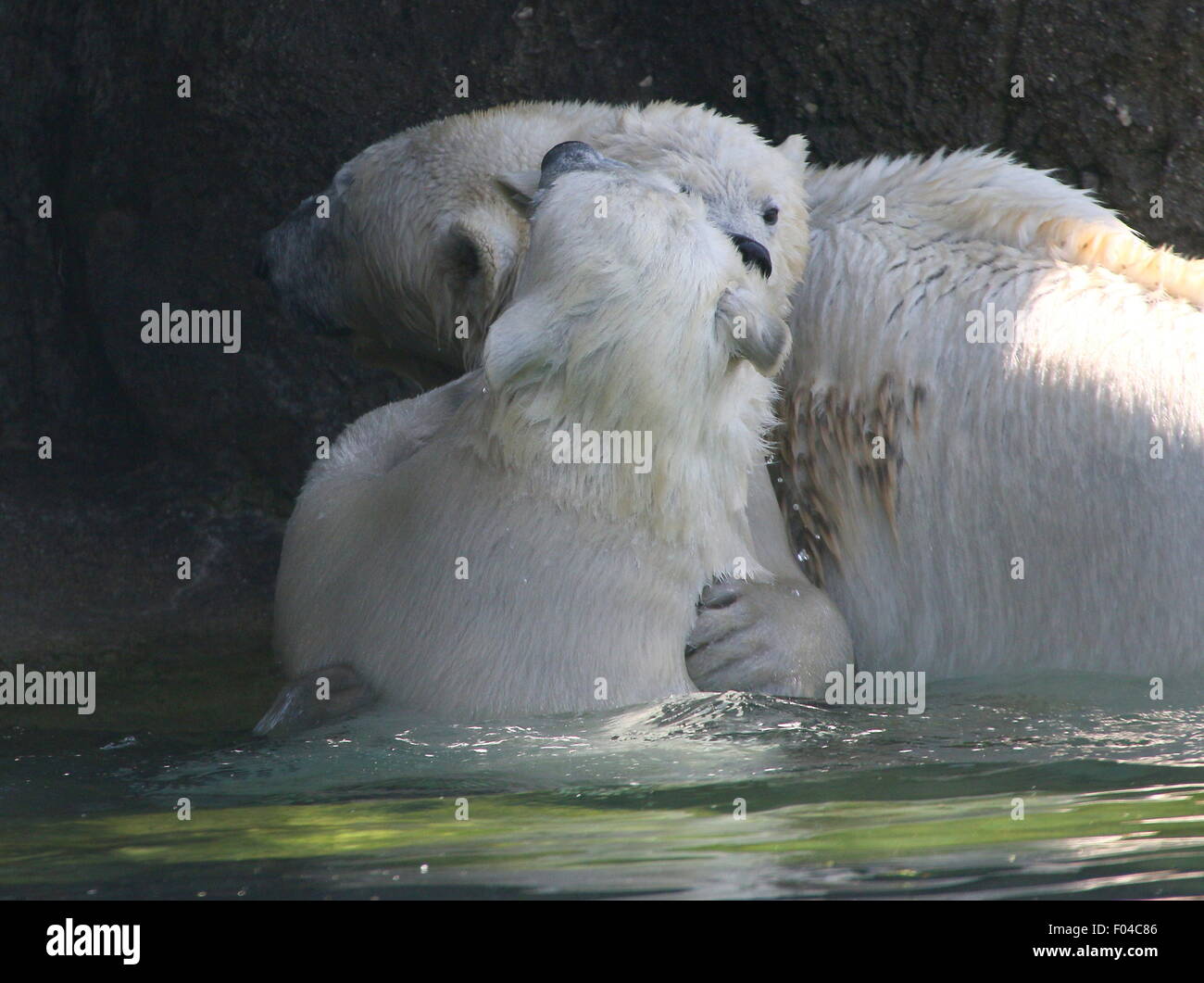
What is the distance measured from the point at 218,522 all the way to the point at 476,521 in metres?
2.30

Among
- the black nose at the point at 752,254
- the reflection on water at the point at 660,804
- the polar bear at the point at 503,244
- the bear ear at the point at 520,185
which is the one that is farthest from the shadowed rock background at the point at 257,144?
the black nose at the point at 752,254

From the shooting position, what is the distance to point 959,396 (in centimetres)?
353

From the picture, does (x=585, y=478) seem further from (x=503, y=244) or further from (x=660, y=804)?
(x=503, y=244)

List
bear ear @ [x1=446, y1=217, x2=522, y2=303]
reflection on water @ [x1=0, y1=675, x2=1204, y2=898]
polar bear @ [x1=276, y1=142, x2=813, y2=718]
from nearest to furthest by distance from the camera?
reflection on water @ [x1=0, y1=675, x2=1204, y2=898] → polar bear @ [x1=276, y1=142, x2=813, y2=718] → bear ear @ [x1=446, y1=217, x2=522, y2=303]

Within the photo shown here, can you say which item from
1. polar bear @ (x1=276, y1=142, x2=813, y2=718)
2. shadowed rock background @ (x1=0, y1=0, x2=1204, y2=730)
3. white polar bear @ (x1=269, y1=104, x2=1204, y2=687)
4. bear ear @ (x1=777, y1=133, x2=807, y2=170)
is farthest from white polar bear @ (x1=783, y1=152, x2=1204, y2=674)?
shadowed rock background @ (x1=0, y1=0, x2=1204, y2=730)

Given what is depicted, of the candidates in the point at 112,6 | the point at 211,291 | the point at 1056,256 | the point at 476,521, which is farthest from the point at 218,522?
the point at 1056,256

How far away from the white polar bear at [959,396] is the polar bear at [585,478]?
27cm

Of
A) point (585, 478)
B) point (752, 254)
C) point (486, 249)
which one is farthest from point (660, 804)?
point (486, 249)

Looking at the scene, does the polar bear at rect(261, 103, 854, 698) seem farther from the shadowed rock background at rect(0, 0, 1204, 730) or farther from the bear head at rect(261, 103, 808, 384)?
the shadowed rock background at rect(0, 0, 1204, 730)

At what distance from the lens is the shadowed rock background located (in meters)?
4.95

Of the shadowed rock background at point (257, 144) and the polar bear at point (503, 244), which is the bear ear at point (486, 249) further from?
the shadowed rock background at point (257, 144)

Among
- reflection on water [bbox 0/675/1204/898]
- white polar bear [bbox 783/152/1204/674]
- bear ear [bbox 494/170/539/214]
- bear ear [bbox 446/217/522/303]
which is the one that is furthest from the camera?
bear ear [bbox 446/217/522/303]

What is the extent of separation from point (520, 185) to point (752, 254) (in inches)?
23.4

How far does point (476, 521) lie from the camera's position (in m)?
3.04
